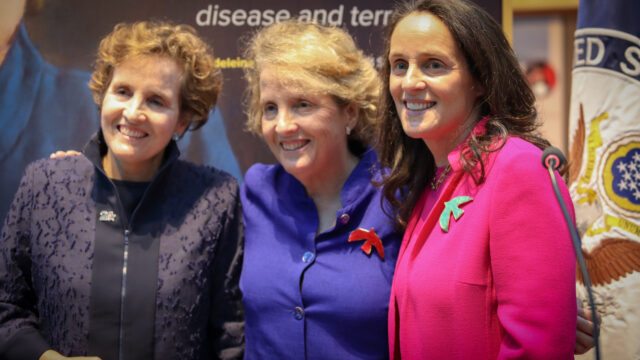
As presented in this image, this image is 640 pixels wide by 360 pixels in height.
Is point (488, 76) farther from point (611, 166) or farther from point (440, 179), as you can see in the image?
point (611, 166)

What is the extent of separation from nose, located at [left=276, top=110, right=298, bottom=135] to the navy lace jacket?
449 mm

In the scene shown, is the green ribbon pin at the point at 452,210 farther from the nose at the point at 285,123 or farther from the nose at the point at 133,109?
the nose at the point at 133,109

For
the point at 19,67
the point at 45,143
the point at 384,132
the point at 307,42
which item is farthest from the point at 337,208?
the point at 19,67

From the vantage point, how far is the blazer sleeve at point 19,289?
2.00 meters

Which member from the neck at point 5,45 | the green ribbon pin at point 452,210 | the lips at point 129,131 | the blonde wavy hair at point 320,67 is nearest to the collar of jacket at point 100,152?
the lips at point 129,131

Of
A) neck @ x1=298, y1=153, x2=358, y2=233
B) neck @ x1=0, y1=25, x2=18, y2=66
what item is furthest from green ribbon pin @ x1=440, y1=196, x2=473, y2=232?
neck @ x1=0, y1=25, x2=18, y2=66

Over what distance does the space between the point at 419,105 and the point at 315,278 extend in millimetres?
747

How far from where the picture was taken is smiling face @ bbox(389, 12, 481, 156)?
5.32 feet

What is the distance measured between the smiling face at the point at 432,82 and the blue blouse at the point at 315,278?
0.51 meters

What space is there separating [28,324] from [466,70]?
1.86 m

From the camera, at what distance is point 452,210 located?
5.14 ft

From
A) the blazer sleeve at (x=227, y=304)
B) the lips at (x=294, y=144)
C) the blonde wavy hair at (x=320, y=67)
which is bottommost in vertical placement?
the blazer sleeve at (x=227, y=304)

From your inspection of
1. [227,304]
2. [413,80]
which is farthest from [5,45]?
[413,80]

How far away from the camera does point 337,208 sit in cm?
218
